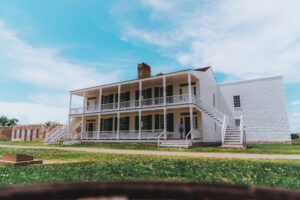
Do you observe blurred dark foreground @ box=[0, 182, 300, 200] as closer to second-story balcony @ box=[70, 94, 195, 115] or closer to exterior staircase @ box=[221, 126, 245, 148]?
exterior staircase @ box=[221, 126, 245, 148]

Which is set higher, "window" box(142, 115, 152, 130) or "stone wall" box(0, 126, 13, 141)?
"window" box(142, 115, 152, 130)

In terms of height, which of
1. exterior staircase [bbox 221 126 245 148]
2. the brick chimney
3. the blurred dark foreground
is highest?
the brick chimney

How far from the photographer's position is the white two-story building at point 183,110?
17859mm

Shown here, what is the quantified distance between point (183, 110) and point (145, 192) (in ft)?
59.1

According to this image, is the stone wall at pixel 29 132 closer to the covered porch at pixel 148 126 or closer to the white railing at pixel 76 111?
the white railing at pixel 76 111

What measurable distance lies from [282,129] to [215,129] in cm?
707

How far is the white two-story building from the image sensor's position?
17859 mm

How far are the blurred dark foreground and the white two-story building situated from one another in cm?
1539

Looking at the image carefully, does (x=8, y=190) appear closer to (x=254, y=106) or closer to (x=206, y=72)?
(x=206, y=72)

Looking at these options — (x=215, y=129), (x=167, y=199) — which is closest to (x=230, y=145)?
(x=215, y=129)

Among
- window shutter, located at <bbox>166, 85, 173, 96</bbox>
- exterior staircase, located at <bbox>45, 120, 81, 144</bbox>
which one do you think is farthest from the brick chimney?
exterior staircase, located at <bbox>45, 120, 81, 144</bbox>

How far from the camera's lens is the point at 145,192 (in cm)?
88

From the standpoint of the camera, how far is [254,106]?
70.2ft

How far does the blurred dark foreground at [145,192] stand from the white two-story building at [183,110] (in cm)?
1539
